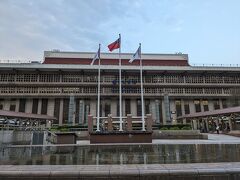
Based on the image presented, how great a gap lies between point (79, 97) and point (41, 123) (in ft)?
39.5

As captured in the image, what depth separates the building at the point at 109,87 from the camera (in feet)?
211

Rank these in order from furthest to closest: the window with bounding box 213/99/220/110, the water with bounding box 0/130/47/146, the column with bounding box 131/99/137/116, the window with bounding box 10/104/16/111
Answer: the window with bounding box 213/99/220/110 → the column with bounding box 131/99/137/116 → the window with bounding box 10/104/16/111 → the water with bounding box 0/130/47/146

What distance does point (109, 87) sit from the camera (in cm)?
6750

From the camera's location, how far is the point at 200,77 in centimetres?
7031

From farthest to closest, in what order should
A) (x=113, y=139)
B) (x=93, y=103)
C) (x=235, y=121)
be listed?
(x=93, y=103) < (x=235, y=121) < (x=113, y=139)

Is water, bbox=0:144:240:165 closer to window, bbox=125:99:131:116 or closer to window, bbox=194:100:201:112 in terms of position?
window, bbox=125:99:131:116

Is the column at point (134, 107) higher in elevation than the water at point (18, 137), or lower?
higher

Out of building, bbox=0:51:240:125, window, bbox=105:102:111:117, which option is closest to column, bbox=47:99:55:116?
building, bbox=0:51:240:125

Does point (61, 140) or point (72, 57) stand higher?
point (72, 57)

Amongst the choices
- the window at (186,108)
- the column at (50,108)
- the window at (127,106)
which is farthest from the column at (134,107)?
the column at (50,108)

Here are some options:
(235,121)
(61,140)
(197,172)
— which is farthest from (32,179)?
(235,121)

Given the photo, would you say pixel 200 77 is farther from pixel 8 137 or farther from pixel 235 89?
pixel 8 137

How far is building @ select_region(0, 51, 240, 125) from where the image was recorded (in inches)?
2532

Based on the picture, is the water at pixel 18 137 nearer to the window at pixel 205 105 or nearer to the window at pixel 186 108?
the window at pixel 186 108
